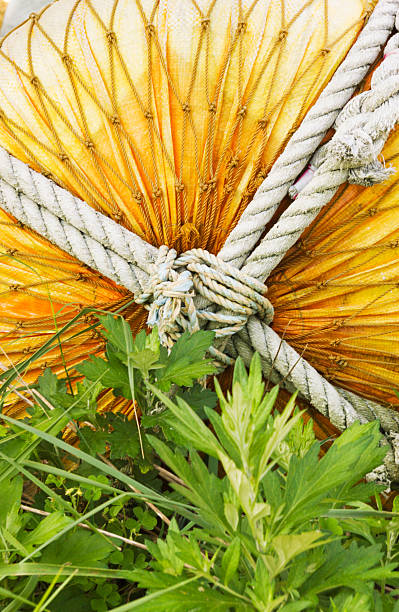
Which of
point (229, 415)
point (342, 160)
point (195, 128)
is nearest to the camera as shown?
point (229, 415)

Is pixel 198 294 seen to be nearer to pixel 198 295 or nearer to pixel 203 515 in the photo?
pixel 198 295

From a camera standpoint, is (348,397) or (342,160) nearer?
(342,160)

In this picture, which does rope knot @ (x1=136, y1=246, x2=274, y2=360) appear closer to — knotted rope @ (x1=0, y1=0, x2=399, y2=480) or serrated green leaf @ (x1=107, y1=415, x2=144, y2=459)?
knotted rope @ (x1=0, y1=0, x2=399, y2=480)

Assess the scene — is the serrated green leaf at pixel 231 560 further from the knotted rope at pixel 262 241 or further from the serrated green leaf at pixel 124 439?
the knotted rope at pixel 262 241

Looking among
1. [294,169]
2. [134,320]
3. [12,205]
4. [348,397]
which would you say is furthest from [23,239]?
[348,397]

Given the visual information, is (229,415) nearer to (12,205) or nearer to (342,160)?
(342,160)

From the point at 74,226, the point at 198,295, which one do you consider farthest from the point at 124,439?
the point at 74,226

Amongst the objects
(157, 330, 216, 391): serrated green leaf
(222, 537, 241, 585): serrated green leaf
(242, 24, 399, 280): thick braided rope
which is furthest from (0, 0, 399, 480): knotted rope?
(222, 537, 241, 585): serrated green leaf

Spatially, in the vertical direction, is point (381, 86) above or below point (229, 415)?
above

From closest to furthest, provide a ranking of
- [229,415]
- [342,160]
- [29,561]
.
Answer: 1. [229,415]
2. [29,561]
3. [342,160]
